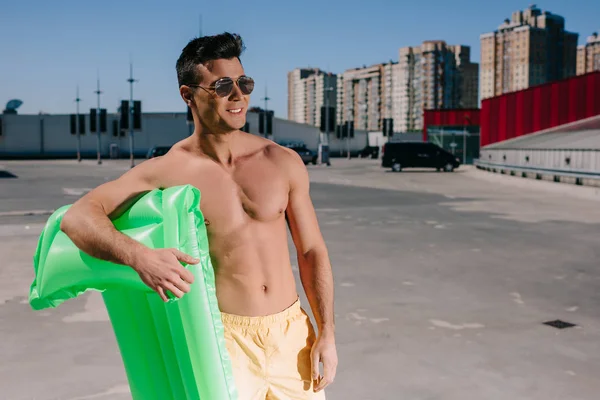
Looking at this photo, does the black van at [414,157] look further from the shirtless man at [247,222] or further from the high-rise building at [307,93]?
the high-rise building at [307,93]

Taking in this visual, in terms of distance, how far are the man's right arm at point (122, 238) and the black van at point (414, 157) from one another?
39.1 metres

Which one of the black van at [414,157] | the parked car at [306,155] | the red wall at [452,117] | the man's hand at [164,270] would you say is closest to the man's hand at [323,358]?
the man's hand at [164,270]

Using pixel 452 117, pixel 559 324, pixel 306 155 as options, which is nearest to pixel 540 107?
pixel 306 155

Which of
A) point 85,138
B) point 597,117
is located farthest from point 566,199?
point 85,138

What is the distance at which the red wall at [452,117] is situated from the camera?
2260 inches

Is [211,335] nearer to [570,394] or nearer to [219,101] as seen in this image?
[219,101]

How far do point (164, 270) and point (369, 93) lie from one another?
475ft

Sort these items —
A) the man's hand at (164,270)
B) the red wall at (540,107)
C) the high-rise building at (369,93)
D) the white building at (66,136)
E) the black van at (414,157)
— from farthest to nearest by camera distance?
the high-rise building at (369,93) < the white building at (66,136) < the black van at (414,157) < the red wall at (540,107) < the man's hand at (164,270)

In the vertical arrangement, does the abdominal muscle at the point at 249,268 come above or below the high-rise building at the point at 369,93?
below

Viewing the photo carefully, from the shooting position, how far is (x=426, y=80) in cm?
12812

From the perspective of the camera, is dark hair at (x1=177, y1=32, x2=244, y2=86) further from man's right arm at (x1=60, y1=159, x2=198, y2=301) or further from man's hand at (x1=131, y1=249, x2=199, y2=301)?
man's hand at (x1=131, y1=249, x2=199, y2=301)

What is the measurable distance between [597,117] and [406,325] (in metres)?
30.1

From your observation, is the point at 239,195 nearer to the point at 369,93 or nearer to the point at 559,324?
the point at 559,324

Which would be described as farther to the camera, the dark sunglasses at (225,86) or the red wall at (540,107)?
the red wall at (540,107)
